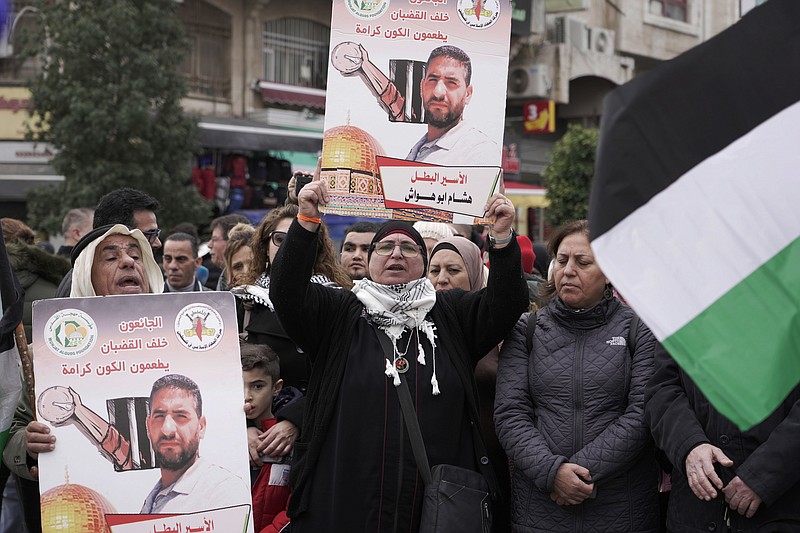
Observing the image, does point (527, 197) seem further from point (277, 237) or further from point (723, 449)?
point (723, 449)

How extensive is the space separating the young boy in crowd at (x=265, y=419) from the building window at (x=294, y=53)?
65.3 ft

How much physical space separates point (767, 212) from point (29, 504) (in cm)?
323

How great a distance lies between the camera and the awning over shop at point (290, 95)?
23.3 m

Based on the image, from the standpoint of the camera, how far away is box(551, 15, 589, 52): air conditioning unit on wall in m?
29.9

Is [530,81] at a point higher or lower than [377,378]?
higher

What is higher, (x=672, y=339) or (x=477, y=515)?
(x=672, y=339)

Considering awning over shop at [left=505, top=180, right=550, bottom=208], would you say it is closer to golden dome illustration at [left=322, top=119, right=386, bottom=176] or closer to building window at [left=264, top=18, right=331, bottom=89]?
building window at [left=264, top=18, right=331, bottom=89]

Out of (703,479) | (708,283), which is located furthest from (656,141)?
(703,479)

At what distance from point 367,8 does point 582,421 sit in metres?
1.86

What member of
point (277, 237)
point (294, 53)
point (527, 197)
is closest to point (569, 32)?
point (294, 53)

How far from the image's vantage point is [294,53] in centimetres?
2450

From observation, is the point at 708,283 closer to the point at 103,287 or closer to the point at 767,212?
the point at 767,212

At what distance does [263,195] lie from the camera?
67.1 ft

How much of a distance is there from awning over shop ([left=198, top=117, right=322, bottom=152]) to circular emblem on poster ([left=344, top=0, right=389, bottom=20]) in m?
15.3
